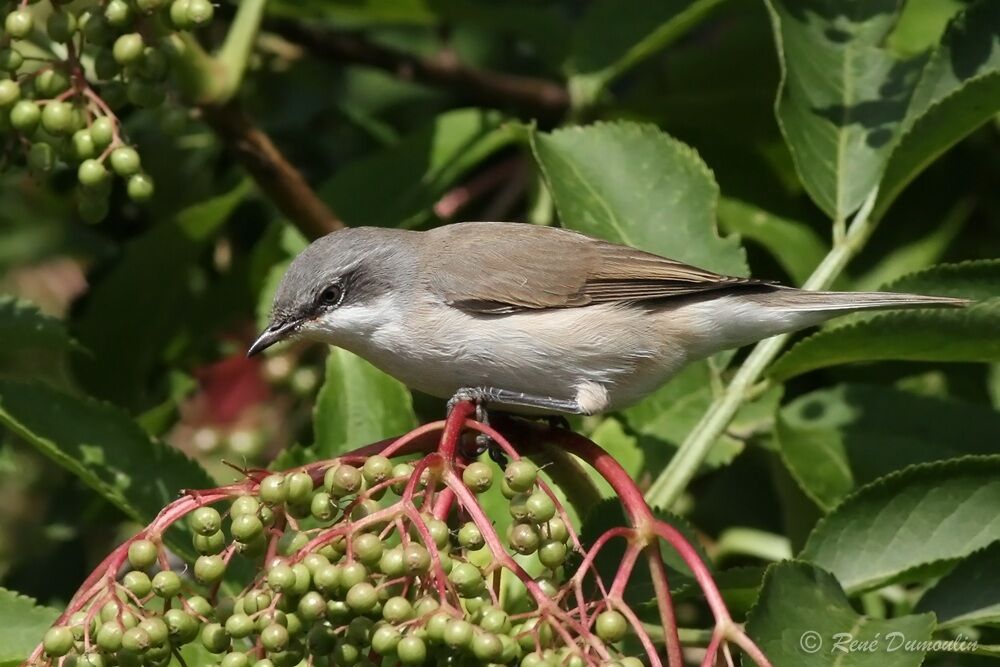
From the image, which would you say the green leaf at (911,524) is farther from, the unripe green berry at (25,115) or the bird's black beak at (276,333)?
the unripe green berry at (25,115)

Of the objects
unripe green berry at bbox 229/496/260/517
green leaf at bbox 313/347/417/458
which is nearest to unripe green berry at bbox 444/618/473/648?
unripe green berry at bbox 229/496/260/517

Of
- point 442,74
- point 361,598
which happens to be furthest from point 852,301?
point 442,74

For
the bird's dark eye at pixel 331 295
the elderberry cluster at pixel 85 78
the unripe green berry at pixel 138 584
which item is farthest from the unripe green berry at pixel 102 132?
the unripe green berry at pixel 138 584

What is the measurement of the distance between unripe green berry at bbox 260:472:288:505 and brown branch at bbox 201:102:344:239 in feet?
6.05

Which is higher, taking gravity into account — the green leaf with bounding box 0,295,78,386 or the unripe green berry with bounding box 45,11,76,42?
the unripe green berry with bounding box 45,11,76,42

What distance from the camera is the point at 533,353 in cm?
373

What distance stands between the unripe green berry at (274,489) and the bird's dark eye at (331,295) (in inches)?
55.7

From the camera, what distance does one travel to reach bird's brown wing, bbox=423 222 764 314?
3805 millimetres

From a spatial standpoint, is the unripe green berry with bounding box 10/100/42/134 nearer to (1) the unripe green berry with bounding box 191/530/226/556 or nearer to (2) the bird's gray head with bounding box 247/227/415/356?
(2) the bird's gray head with bounding box 247/227/415/356

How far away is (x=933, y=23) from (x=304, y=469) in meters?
2.91

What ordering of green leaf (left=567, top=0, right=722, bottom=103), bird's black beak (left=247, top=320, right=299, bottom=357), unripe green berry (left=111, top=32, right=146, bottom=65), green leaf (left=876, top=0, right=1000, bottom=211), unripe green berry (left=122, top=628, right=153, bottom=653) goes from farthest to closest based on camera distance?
green leaf (left=567, top=0, right=722, bottom=103)
bird's black beak (left=247, top=320, right=299, bottom=357)
unripe green berry (left=111, top=32, right=146, bottom=65)
green leaf (left=876, top=0, right=1000, bottom=211)
unripe green berry (left=122, top=628, right=153, bottom=653)

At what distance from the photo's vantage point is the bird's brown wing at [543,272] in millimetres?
3805

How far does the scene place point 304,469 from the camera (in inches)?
101

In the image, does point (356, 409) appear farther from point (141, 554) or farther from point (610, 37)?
point (610, 37)
